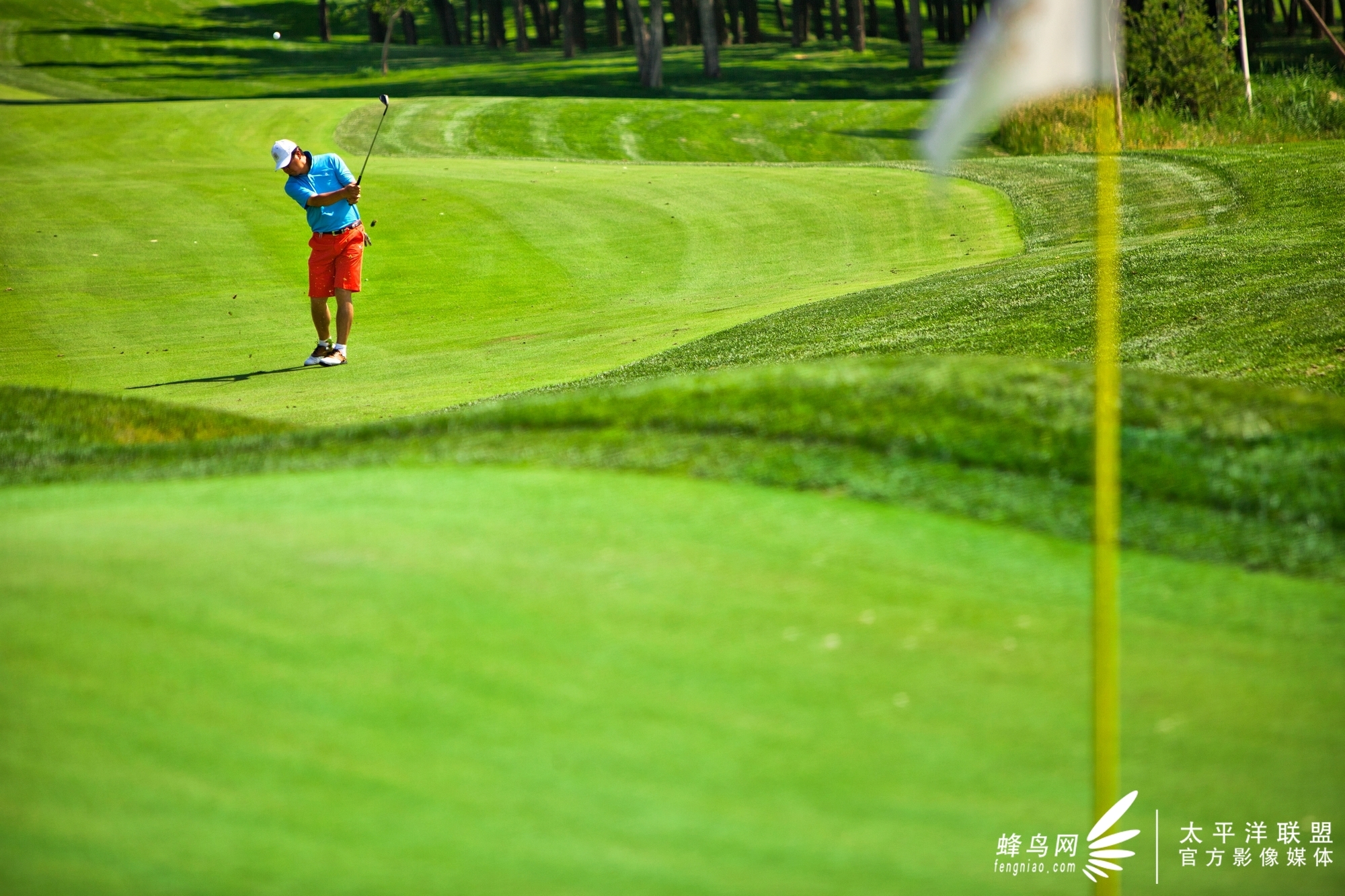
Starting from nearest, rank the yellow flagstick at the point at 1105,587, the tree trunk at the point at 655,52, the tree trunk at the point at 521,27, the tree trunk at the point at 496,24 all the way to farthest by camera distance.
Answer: the yellow flagstick at the point at 1105,587 → the tree trunk at the point at 655,52 → the tree trunk at the point at 521,27 → the tree trunk at the point at 496,24

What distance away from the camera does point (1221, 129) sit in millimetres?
26703

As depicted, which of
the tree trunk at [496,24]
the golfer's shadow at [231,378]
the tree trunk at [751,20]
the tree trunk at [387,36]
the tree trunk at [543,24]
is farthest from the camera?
the tree trunk at [543,24]

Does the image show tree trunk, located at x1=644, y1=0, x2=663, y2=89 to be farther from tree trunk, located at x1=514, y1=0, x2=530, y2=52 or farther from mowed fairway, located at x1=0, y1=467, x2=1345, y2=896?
mowed fairway, located at x1=0, y1=467, x2=1345, y2=896

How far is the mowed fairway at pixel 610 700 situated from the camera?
2939 mm

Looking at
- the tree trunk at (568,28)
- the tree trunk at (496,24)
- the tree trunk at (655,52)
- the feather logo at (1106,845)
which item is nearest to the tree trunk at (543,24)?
the tree trunk at (496,24)

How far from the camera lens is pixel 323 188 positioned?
12328 millimetres

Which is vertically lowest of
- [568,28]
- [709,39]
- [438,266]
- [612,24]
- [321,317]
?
[321,317]

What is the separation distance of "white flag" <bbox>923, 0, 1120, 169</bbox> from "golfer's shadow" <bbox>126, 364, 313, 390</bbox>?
9.90 meters

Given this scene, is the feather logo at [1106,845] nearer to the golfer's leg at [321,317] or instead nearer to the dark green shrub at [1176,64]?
the golfer's leg at [321,317]

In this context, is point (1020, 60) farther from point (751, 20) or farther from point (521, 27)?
point (751, 20)

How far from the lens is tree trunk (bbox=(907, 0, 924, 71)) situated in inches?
1937

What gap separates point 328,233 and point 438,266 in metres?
4.60

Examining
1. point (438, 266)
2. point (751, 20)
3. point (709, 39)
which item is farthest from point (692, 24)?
point (438, 266)

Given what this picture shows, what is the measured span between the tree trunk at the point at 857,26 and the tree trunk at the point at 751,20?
10837 millimetres
